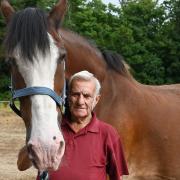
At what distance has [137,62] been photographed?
41.0 m

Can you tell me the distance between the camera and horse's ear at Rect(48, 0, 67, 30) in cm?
307

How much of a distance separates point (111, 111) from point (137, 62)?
3720 cm

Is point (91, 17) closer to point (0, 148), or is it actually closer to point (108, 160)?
point (0, 148)

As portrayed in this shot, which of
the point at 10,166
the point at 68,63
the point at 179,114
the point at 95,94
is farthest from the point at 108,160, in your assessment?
the point at 10,166

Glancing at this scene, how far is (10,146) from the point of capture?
10180 mm

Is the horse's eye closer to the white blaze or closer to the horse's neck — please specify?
the white blaze

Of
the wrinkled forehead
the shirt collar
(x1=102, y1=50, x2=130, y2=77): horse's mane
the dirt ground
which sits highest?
(x1=102, y1=50, x2=130, y2=77): horse's mane

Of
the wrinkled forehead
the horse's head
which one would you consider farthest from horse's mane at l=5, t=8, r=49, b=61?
the wrinkled forehead

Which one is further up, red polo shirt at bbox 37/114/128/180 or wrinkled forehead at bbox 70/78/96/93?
wrinkled forehead at bbox 70/78/96/93

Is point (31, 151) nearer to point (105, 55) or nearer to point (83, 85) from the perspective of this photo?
point (83, 85)

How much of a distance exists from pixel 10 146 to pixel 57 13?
7.49 metres

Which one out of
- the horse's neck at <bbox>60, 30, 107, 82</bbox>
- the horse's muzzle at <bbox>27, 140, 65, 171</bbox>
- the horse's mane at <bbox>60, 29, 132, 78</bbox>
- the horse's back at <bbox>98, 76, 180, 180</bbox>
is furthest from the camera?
the horse's back at <bbox>98, 76, 180, 180</bbox>

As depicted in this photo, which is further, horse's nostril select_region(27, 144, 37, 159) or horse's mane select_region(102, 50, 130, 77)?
horse's mane select_region(102, 50, 130, 77)

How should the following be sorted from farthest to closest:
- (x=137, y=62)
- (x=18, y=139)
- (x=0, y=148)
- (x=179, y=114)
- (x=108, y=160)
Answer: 1. (x=137, y=62)
2. (x=18, y=139)
3. (x=0, y=148)
4. (x=179, y=114)
5. (x=108, y=160)
